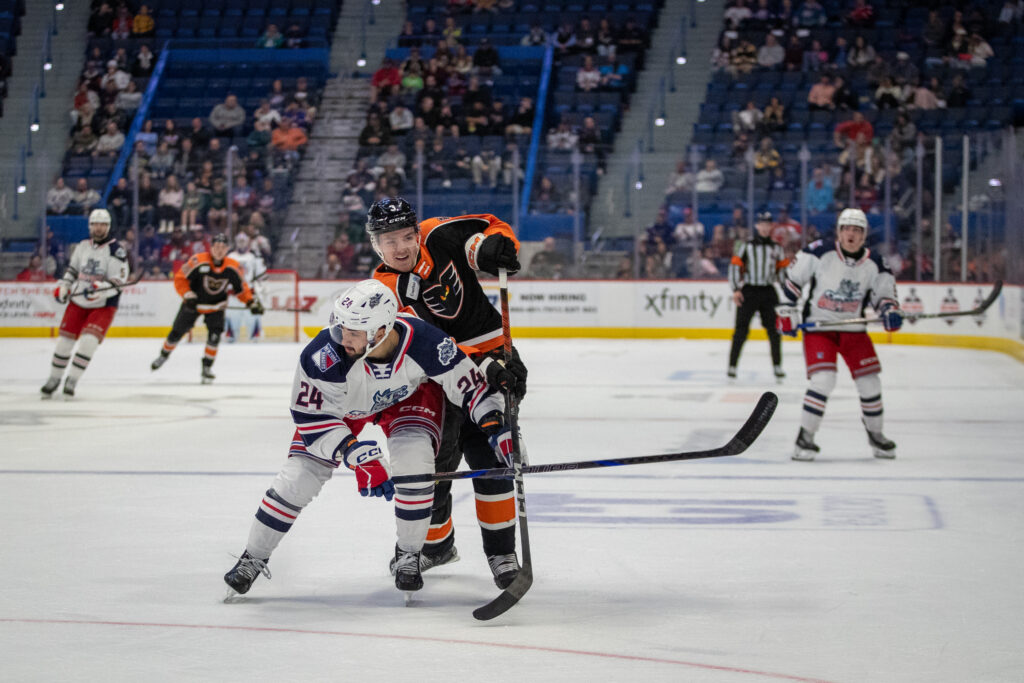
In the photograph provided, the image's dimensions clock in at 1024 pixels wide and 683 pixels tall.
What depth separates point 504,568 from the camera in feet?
11.7

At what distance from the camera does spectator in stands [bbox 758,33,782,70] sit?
57.4 feet

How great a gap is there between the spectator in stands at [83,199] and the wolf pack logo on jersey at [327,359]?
12747 mm

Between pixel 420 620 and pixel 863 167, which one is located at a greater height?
pixel 863 167

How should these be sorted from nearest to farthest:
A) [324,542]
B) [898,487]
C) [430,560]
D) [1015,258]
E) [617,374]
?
[430,560], [324,542], [898,487], [617,374], [1015,258]

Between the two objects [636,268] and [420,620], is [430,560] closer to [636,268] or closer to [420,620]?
[420,620]

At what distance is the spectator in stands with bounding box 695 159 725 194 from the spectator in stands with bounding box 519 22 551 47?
16.6 ft

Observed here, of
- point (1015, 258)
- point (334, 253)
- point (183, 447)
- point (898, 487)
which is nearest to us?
point (898, 487)

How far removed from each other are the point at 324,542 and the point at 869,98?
14.0m

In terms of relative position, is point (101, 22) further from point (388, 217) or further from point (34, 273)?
point (388, 217)

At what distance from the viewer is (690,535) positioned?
438 cm

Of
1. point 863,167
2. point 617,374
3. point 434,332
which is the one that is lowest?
point 617,374

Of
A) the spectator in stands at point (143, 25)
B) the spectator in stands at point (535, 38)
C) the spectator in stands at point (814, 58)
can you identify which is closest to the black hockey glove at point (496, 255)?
the spectator in stands at point (814, 58)

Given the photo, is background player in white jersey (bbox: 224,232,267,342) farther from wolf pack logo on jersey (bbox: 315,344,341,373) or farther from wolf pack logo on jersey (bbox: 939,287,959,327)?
wolf pack logo on jersey (bbox: 315,344,341,373)

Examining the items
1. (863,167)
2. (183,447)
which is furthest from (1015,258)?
(183,447)
